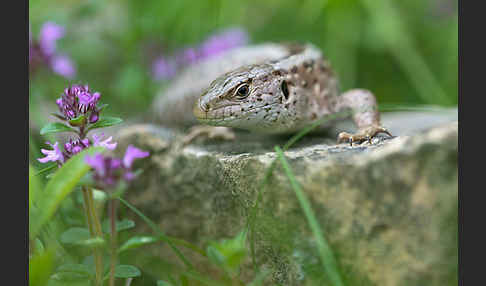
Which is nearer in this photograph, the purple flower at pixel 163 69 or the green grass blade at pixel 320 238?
the green grass blade at pixel 320 238

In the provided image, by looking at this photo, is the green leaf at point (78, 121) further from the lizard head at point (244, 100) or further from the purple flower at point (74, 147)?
the lizard head at point (244, 100)

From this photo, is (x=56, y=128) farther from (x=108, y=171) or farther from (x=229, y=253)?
(x=229, y=253)

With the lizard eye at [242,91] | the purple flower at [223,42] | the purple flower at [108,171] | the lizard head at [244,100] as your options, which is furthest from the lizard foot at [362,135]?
the purple flower at [223,42]

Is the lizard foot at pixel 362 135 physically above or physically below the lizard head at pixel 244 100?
below

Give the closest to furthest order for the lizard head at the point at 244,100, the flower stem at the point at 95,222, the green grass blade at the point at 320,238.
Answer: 1. the green grass blade at the point at 320,238
2. the flower stem at the point at 95,222
3. the lizard head at the point at 244,100

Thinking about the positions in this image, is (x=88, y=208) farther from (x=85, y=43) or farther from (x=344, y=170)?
(x=85, y=43)

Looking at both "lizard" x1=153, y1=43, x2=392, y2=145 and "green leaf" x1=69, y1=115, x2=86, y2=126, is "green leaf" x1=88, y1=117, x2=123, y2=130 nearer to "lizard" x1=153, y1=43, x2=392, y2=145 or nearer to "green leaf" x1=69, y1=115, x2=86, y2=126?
"green leaf" x1=69, y1=115, x2=86, y2=126

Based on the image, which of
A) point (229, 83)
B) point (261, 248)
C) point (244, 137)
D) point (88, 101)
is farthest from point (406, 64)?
point (88, 101)
